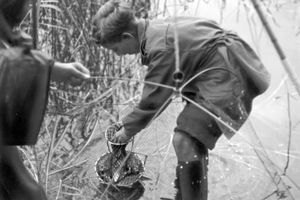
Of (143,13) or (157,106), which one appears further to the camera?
(143,13)

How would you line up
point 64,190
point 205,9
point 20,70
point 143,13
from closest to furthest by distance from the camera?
point 20,70
point 64,190
point 143,13
point 205,9

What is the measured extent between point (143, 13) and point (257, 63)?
126 cm

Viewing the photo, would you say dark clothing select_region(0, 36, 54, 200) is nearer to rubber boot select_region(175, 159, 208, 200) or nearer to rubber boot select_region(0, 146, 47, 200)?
rubber boot select_region(0, 146, 47, 200)

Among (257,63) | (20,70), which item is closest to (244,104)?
(257,63)

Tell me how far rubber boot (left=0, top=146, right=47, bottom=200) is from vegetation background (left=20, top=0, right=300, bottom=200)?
40 cm

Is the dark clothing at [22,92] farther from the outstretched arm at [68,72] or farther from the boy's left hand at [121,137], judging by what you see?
the boy's left hand at [121,137]

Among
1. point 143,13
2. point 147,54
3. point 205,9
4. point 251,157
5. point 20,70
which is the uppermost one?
point 20,70

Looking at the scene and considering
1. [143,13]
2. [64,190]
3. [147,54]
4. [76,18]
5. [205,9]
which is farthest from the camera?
[205,9]

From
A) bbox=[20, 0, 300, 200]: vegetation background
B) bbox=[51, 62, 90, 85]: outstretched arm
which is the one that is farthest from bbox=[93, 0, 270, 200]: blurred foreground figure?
bbox=[51, 62, 90, 85]: outstretched arm

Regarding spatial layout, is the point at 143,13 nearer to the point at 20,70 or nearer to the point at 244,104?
the point at 244,104

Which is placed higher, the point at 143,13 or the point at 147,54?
the point at 147,54

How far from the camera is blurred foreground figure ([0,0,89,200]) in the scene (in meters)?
1.64

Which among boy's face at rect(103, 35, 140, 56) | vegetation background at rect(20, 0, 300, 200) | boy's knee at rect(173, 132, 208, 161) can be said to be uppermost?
boy's face at rect(103, 35, 140, 56)

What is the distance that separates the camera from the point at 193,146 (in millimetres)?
2240
